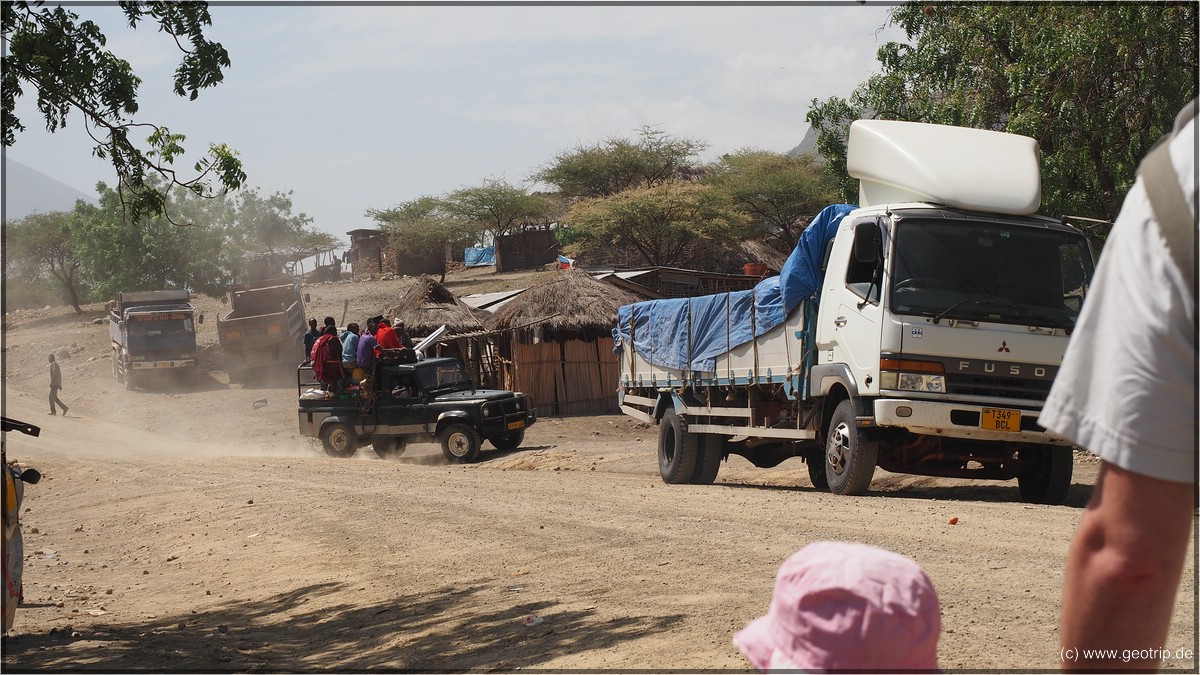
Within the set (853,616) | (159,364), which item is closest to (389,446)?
(159,364)

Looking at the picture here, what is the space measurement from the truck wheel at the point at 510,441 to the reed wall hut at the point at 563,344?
7282 millimetres

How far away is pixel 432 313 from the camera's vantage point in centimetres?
3066

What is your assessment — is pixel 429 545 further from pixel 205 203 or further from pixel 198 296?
pixel 205 203

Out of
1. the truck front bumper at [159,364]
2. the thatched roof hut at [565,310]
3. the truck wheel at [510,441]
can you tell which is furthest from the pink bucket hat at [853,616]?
the truck front bumper at [159,364]

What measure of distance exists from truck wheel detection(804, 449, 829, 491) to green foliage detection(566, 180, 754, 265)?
34.7 meters

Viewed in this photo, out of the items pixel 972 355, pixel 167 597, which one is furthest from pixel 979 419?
pixel 167 597

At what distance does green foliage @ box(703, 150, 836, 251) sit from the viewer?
166ft

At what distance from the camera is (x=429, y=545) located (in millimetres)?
9305

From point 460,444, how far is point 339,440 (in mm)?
2858

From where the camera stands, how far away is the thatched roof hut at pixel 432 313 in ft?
99.6

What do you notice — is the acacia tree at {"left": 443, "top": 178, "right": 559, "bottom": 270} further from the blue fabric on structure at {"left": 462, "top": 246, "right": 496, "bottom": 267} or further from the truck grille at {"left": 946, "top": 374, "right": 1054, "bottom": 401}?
the truck grille at {"left": 946, "top": 374, "right": 1054, "bottom": 401}

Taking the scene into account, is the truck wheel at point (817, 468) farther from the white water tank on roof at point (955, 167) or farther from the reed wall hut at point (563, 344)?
the reed wall hut at point (563, 344)

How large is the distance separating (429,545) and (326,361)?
1232cm
